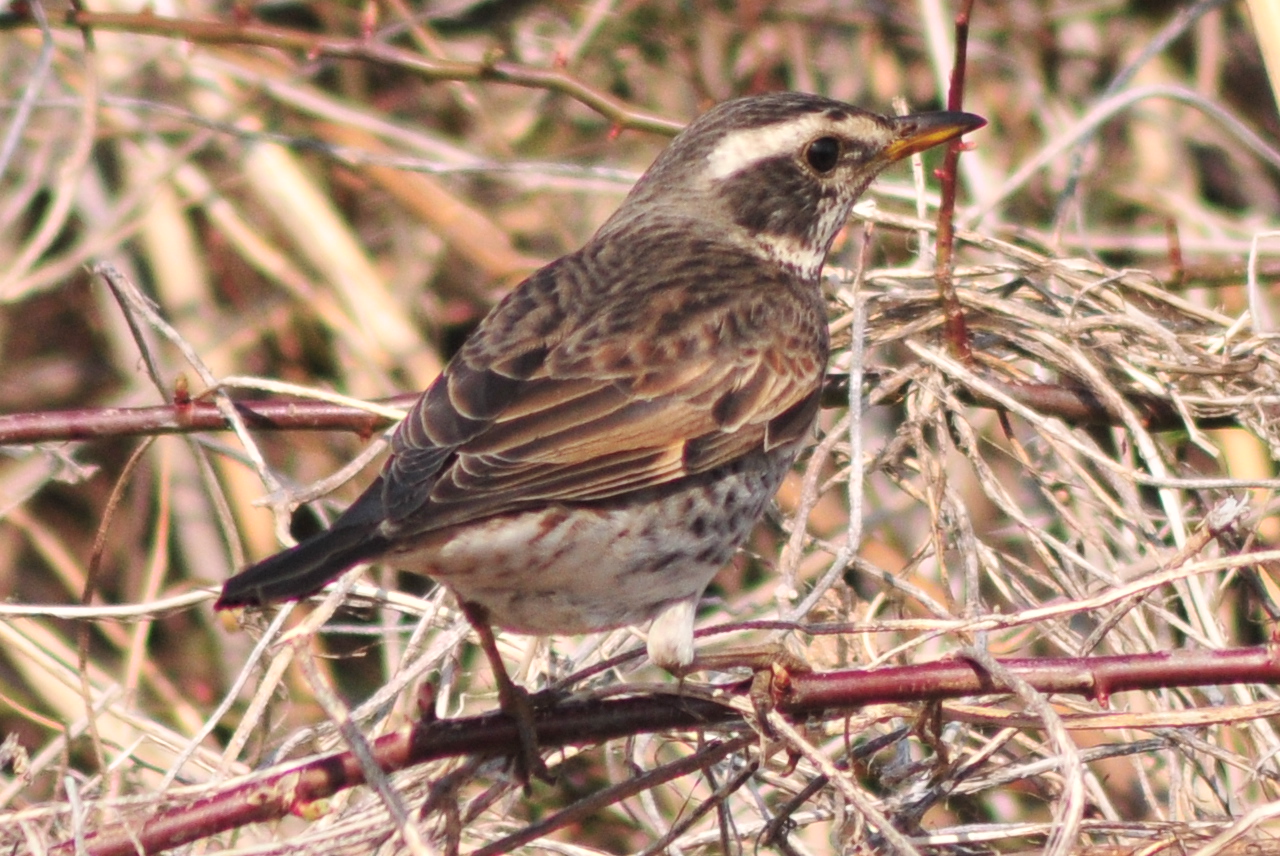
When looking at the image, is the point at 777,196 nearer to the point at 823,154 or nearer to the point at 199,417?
the point at 823,154

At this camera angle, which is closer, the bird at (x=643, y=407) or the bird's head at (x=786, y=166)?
the bird at (x=643, y=407)

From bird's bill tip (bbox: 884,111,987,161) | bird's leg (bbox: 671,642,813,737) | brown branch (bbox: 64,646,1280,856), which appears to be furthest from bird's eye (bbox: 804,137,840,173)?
brown branch (bbox: 64,646,1280,856)

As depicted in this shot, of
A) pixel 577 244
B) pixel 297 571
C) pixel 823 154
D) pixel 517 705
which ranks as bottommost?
pixel 517 705

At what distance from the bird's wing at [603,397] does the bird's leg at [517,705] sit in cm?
31

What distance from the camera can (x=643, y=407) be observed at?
4.30m

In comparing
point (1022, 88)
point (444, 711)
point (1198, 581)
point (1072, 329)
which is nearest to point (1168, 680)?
point (1198, 581)

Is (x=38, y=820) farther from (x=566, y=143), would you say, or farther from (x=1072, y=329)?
(x=566, y=143)

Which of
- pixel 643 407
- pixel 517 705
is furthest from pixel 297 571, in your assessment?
pixel 643 407

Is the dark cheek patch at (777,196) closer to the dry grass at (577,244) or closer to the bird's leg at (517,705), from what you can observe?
the dry grass at (577,244)

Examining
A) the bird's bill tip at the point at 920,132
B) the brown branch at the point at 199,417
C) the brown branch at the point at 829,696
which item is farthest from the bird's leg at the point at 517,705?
A: the bird's bill tip at the point at 920,132

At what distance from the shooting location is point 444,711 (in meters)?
4.13

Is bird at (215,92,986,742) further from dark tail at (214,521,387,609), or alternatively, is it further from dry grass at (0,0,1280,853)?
dry grass at (0,0,1280,853)

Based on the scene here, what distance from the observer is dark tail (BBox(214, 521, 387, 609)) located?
331cm

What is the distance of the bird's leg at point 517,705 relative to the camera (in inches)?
147
